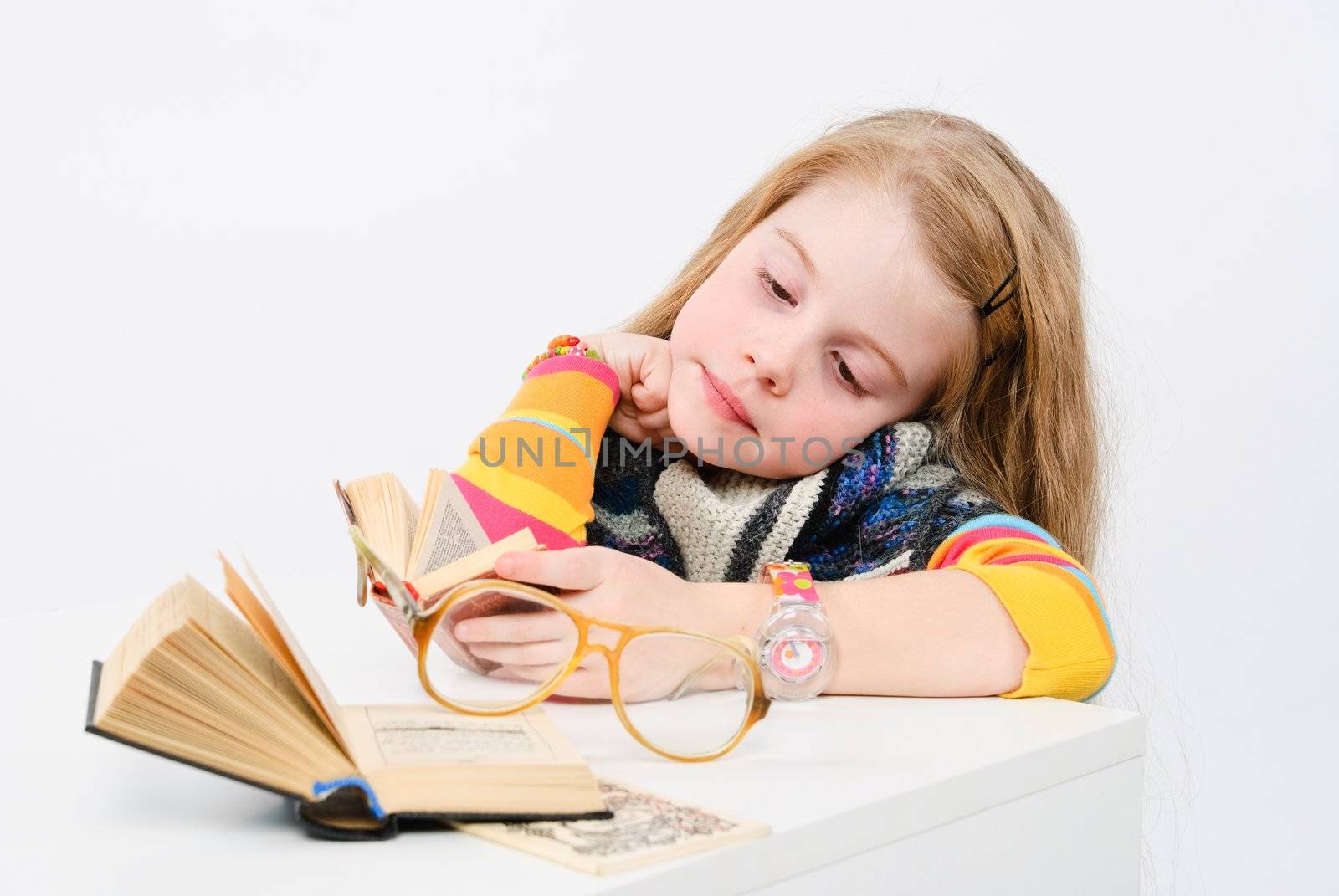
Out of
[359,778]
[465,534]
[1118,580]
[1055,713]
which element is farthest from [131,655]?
[1118,580]

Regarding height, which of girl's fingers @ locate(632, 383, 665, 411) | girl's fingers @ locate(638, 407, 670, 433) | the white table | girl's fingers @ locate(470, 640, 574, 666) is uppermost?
girl's fingers @ locate(632, 383, 665, 411)

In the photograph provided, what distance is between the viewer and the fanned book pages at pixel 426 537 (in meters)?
0.75

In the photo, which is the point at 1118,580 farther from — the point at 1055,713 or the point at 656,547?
the point at 1055,713

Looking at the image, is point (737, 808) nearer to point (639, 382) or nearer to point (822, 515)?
point (822, 515)

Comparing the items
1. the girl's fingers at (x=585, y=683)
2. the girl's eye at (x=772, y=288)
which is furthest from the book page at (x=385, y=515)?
the girl's eye at (x=772, y=288)

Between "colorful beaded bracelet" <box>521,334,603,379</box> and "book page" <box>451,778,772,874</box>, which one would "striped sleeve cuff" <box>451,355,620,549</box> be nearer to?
"colorful beaded bracelet" <box>521,334,603,379</box>

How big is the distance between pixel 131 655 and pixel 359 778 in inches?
4.0

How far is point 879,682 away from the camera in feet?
2.61

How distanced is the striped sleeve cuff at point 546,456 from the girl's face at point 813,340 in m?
0.08

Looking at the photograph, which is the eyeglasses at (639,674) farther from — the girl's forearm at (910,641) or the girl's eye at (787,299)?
the girl's eye at (787,299)

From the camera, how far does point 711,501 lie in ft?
3.61

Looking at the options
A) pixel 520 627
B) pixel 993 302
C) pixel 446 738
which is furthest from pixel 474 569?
pixel 993 302

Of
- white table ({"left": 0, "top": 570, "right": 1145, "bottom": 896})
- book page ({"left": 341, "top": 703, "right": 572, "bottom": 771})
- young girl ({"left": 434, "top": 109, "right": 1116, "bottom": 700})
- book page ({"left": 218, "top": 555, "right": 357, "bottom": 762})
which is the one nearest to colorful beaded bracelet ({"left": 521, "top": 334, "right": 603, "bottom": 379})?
young girl ({"left": 434, "top": 109, "right": 1116, "bottom": 700})

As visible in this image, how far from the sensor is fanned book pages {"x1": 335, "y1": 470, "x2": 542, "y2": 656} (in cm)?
75
